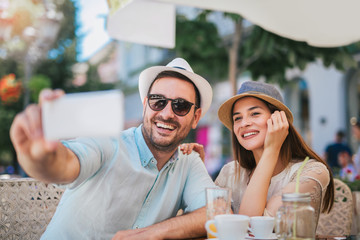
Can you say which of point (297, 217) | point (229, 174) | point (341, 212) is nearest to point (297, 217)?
point (297, 217)

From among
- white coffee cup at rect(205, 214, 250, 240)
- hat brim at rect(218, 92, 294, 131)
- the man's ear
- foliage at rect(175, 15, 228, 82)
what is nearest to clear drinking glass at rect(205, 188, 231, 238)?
white coffee cup at rect(205, 214, 250, 240)

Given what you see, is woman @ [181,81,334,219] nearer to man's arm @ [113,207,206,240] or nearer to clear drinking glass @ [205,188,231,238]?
man's arm @ [113,207,206,240]

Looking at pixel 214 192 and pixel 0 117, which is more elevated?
pixel 214 192

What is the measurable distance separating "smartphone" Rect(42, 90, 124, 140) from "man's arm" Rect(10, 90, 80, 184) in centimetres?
6

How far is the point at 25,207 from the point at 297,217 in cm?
200

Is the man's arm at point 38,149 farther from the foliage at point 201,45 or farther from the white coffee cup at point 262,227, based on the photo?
the foliage at point 201,45

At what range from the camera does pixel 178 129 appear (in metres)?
2.29

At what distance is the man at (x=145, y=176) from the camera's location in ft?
6.23

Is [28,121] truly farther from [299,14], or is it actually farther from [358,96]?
[358,96]

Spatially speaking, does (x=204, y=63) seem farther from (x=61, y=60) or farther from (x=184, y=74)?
(x=61, y=60)

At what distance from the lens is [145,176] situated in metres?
2.13

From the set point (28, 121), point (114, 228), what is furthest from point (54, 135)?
point (114, 228)

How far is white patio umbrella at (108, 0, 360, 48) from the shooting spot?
2473 mm

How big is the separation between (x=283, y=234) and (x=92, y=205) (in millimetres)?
1044
